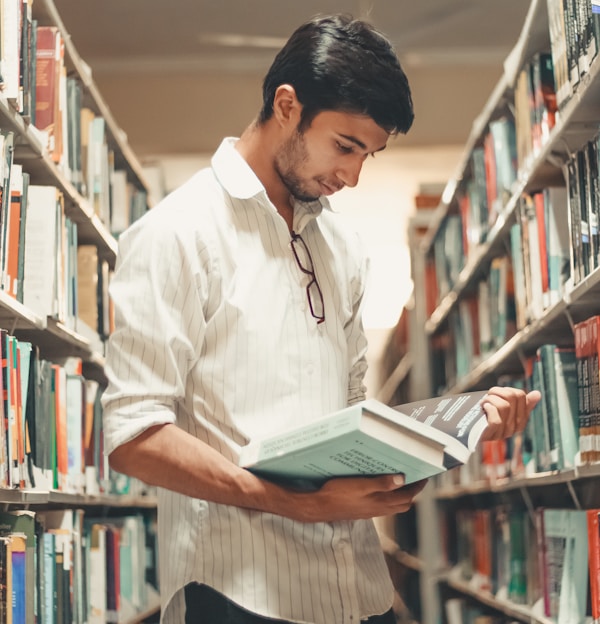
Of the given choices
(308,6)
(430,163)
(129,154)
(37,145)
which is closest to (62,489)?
Result: (37,145)

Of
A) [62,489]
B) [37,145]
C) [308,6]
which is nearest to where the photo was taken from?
[37,145]

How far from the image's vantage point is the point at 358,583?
4.75 ft

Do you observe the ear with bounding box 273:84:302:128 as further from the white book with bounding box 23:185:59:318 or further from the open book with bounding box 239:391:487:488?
the white book with bounding box 23:185:59:318

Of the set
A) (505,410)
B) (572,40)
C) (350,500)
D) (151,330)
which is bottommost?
(350,500)

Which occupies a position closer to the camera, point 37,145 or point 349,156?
point 349,156

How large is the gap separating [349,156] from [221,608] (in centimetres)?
72

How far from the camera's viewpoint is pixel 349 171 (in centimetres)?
157

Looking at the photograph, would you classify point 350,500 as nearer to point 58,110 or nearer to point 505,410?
point 505,410

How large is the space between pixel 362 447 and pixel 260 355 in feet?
1.03

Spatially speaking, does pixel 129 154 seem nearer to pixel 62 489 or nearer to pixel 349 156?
pixel 62 489

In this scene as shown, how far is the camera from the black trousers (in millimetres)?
1333

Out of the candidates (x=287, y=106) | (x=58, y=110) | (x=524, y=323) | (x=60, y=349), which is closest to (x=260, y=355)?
(x=287, y=106)

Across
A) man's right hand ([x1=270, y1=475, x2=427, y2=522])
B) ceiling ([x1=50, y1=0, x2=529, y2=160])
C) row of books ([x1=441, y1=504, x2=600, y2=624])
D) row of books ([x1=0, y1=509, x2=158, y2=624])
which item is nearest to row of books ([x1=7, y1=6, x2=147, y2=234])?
row of books ([x1=0, y1=509, x2=158, y2=624])

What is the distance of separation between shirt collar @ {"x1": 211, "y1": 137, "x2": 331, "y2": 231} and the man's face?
4cm
